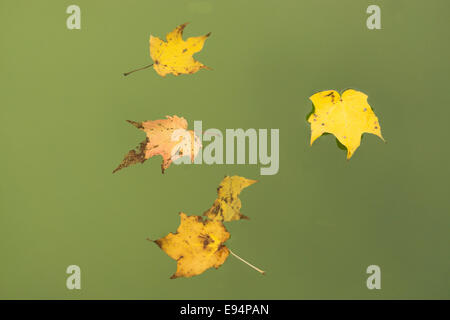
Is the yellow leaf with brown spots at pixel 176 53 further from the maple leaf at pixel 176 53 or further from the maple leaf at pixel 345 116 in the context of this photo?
the maple leaf at pixel 345 116

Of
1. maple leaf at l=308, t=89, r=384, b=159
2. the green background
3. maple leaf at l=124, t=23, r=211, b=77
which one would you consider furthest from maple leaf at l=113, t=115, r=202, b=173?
maple leaf at l=308, t=89, r=384, b=159

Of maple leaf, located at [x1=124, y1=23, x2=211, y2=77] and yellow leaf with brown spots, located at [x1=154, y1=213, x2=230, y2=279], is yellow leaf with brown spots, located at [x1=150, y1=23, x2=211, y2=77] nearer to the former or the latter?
maple leaf, located at [x1=124, y1=23, x2=211, y2=77]

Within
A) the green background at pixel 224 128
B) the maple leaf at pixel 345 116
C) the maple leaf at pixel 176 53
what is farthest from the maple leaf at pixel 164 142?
the maple leaf at pixel 345 116

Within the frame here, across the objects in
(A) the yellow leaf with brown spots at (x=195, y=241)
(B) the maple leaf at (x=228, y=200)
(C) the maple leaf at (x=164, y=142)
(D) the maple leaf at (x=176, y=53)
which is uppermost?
(D) the maple leaf at (x=176, y=53)

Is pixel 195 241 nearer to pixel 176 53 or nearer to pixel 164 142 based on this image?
pixel 164 142

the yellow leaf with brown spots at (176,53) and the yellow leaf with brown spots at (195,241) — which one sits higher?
the yellow leaf with brown spots at (176,53)

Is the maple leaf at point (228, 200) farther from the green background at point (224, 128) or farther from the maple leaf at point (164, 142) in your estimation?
the maple leaf at point (164, 142)
